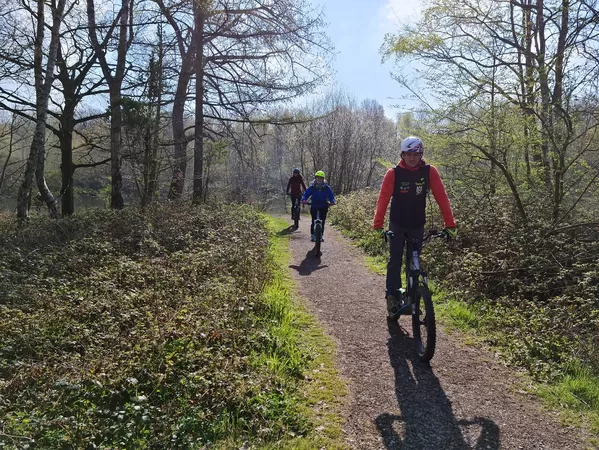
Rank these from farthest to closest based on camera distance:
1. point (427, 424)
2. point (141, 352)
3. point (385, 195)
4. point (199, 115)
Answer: point (199, 115) → point (385, 195) → point (141, 352) → point (427, 424)

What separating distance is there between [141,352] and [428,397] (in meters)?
2.79

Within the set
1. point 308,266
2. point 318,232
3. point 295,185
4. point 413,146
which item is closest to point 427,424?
point 413,146

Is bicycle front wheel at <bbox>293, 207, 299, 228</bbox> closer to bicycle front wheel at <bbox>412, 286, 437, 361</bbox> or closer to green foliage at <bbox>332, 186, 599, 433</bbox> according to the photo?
green foliage at <bbox>332, 186, 599, 433</bbox>

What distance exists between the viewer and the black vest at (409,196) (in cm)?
468

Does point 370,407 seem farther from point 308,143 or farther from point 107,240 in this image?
point 308,143

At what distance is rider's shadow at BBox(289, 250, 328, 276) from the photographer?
28.1 feet

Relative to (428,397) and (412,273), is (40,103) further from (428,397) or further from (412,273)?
(428,397)

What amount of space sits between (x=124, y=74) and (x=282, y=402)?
12.3 m

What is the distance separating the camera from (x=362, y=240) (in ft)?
38.5

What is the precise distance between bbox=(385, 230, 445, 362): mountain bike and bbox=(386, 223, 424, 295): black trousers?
0.15 ft

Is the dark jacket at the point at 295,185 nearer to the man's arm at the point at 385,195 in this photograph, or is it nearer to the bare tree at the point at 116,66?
the bare tree at the point at 116,66

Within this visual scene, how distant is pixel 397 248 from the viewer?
4898 mm

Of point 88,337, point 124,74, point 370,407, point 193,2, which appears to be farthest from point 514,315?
point 193,2

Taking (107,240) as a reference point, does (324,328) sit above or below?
below
